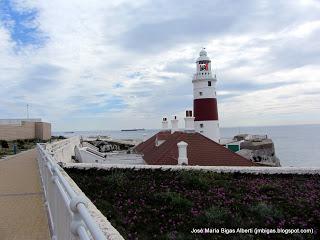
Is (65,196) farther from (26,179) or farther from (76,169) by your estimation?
(26,179)

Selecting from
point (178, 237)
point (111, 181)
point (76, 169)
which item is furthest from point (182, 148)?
point (178, 237)

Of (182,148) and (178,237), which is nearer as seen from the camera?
(178,237)

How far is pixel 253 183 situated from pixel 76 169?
5539 millimetres

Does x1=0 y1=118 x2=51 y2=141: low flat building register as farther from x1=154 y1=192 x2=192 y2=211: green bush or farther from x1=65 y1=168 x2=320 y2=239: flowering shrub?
x1=154 y1=192 x2=192 y2=211: green bush

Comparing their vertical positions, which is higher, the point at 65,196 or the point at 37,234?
the point at 65,196

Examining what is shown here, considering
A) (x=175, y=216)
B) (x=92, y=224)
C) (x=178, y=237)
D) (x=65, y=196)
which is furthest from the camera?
(x=175, y=216)

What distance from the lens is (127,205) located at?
27.9ft

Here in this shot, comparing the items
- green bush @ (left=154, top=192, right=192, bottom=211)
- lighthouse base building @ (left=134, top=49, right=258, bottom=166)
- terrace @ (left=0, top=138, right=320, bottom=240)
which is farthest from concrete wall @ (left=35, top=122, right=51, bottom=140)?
green bush @ (left=154, top=192, right=192, bottom=211)

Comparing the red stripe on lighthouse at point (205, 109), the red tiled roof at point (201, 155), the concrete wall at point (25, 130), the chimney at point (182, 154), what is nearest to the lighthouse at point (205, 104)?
the red stripe on lighthouse at point (205, 109)

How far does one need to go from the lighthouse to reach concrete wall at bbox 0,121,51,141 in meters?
25.4

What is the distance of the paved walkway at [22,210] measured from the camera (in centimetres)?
707

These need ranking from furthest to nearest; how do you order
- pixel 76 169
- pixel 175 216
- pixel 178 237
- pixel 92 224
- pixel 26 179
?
pixel 26 179
pixel 76 169
pixel 175 216
pixel 178 237
pixel 92 224

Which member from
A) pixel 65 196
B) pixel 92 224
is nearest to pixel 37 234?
pixel 65 196

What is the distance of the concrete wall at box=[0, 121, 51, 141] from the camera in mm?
47625
